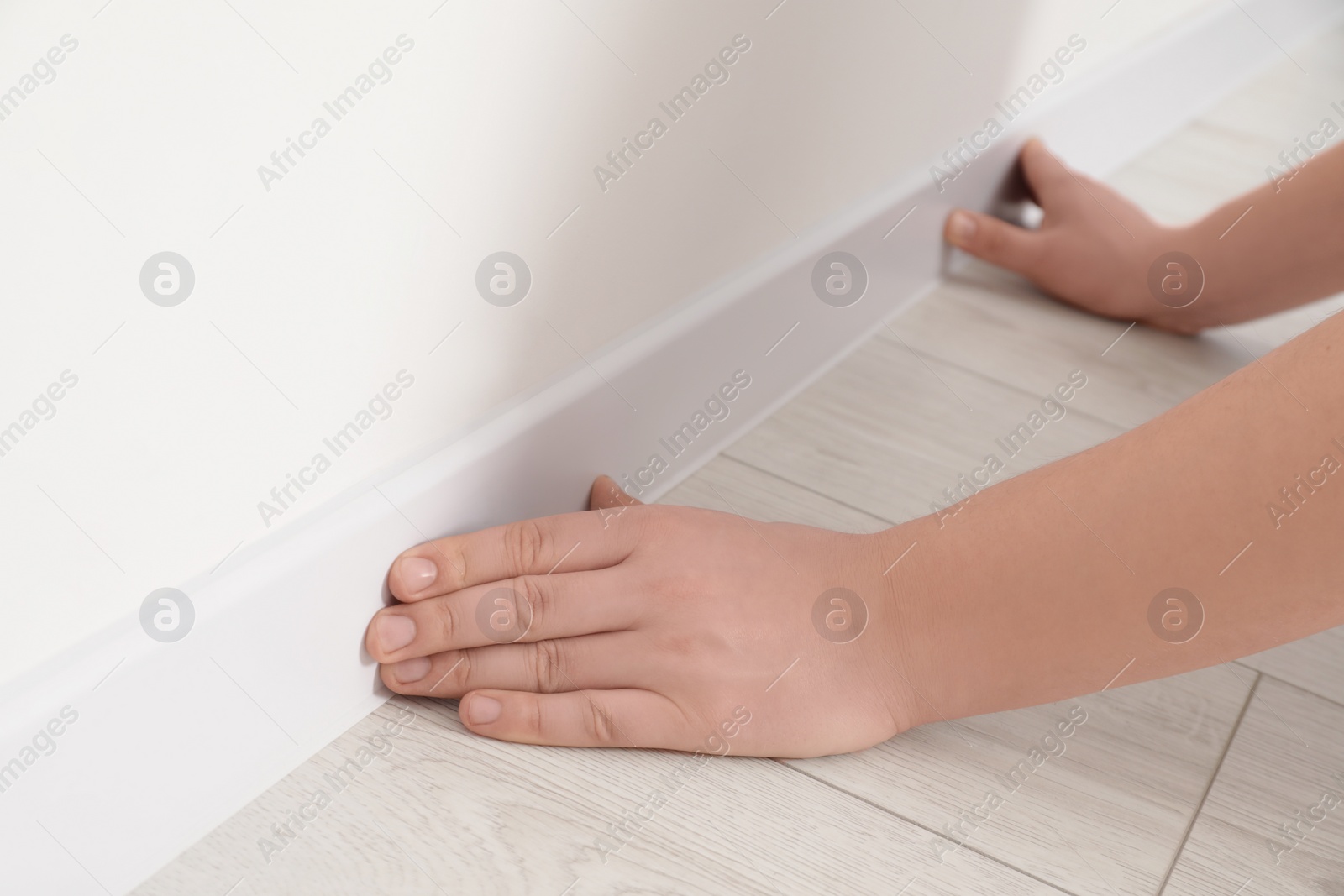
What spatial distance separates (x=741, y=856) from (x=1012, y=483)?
9.6 inches

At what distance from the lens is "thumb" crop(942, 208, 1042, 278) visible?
3.60ft

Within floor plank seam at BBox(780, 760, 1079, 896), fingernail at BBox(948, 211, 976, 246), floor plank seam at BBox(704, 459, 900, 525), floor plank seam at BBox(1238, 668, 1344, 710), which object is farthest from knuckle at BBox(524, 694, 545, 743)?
fingernail at BBox(948, 211, 976, 246)

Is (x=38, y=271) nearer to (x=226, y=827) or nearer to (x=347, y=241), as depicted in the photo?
(x=347, y=241)

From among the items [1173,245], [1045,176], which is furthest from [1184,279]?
[1045,176]

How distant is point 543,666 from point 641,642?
55 millimetres

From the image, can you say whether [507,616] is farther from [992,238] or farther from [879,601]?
[992,238]

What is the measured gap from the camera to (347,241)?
1.77 ft

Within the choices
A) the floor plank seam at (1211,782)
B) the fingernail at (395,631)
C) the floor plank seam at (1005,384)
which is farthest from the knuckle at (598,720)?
the floor plank seam at (1005,384)

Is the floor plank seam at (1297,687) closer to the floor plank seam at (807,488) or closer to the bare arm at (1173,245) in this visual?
the floor plank seam at (807,488)

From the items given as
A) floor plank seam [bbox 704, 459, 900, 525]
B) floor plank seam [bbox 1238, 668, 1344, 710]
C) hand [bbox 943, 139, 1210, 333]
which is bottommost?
floor plank seam [bbox 704, 459, 900, 525]

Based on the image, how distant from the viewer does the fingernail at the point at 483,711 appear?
0.60 meters

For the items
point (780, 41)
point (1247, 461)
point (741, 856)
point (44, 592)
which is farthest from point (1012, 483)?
point (44, 592)

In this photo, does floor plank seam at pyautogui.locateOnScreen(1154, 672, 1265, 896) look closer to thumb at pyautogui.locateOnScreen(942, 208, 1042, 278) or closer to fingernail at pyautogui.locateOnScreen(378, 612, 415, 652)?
fingernail at pyautogui.locateOnScreen(378, 612, 415, 652)

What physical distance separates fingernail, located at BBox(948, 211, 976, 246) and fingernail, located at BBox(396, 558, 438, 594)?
68 cm
